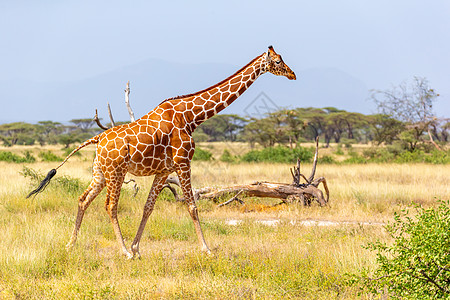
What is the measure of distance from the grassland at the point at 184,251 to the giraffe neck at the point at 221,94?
1817 mm

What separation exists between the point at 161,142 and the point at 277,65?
6.20 ft

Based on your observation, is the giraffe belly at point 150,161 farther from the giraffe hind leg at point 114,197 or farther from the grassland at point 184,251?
the grassland at point 184,251

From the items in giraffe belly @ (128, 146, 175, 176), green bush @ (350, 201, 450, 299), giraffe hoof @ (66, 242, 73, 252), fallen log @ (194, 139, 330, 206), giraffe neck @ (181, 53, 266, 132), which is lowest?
fallen log @ (194, 139, 330, 206)

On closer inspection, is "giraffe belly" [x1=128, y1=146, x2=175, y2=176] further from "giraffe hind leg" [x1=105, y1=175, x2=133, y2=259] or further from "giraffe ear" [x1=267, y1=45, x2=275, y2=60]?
"giraffe ear" [x1=267, y1=45, x2=275, y2=60]

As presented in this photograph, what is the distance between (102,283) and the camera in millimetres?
5289

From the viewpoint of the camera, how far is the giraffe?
6047 mm

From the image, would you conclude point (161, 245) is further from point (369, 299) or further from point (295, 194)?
point (295, 194)

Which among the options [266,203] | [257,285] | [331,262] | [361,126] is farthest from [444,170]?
[361,126]

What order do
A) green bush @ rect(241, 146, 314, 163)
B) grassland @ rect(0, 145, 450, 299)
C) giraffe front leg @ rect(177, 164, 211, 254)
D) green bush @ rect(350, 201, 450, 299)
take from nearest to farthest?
green bush @ rect(350, 201, 450, 299)
grassland @ rect(0, 145, 450, 299)
giraffe front leg @ rect(177, 164, 211, 254)
green bush @ rect(241, 146, 314, 163)

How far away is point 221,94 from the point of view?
259 inches

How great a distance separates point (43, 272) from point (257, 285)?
2.53 metres

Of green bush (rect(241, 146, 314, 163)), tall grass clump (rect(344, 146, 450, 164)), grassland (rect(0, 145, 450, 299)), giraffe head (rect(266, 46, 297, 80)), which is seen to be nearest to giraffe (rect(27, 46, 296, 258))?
giraffe head (rect(266, 46, 297, 80))

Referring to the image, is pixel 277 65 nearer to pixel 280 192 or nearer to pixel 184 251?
pixel 184 251

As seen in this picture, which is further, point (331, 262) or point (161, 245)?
point (161, 245)
